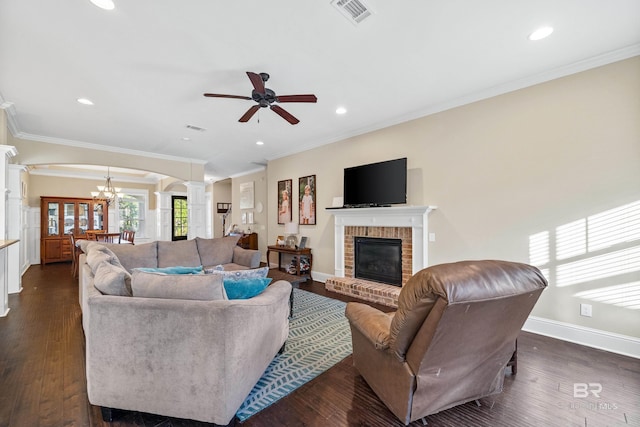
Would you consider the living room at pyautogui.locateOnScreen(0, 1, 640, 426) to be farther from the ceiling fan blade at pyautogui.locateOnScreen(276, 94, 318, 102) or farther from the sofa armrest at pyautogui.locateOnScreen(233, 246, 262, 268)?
the sofa armrest at pyautogui.locateOnScreen(233, 246, 262, 268)

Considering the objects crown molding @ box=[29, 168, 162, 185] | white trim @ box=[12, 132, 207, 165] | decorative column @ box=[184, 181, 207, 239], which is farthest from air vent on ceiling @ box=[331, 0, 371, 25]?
crown molding @ box=[29, 168, 162, 185]

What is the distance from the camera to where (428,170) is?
3898 millimetres

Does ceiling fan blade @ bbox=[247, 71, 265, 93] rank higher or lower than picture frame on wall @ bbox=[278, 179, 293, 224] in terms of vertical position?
higher

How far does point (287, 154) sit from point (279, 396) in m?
5.09

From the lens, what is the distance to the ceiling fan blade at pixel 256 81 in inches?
98.3

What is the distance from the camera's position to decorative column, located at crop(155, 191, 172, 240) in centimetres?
955

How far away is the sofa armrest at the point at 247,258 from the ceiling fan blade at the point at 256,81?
A: 2677 mm

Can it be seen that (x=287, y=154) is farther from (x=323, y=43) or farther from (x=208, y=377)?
(x=208, y=377)

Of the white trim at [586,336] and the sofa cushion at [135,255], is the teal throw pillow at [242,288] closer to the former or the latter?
the sofa cushion at [135,255]

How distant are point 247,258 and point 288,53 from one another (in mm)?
3168

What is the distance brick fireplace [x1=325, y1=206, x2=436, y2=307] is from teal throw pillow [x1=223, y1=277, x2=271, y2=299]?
2.47 metres

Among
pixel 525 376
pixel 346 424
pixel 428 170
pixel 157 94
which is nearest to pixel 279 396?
pixel 346 424

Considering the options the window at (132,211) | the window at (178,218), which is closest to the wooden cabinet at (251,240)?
the window at (178,218)

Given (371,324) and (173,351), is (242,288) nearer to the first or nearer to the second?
(173,351)
